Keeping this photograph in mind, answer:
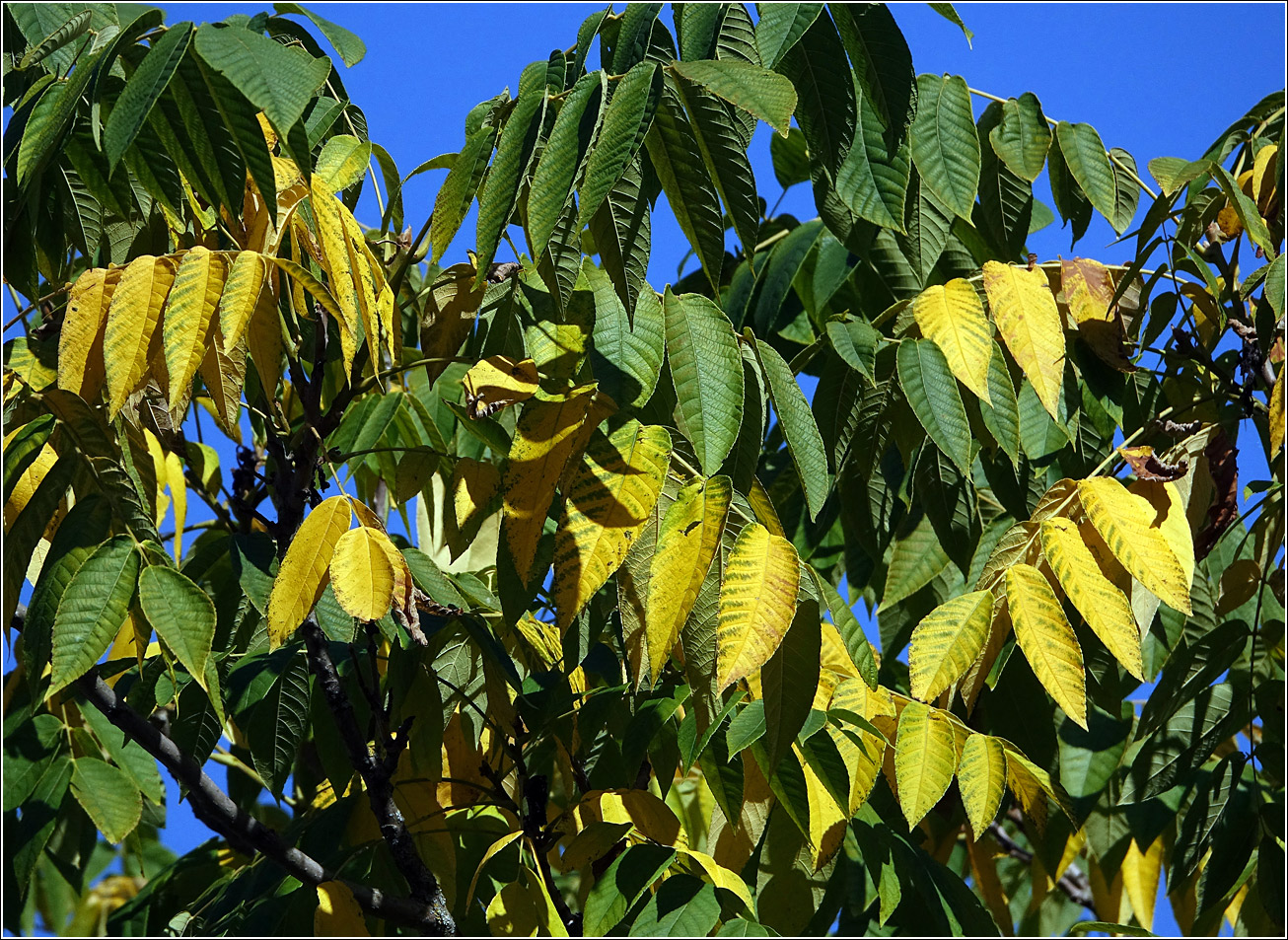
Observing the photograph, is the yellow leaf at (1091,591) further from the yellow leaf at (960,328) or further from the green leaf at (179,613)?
the green leaf at (179,613)

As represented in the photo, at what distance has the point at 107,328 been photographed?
1.29 m

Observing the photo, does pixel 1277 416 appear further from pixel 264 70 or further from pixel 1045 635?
pixel 264 70

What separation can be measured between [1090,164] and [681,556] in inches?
43.4

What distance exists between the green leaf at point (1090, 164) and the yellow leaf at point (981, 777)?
858 millimetres

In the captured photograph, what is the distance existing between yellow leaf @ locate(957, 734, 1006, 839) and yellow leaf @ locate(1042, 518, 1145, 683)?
0.18 m

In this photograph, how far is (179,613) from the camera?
1312mm

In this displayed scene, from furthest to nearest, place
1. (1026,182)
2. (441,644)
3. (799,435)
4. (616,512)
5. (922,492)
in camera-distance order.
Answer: (1026,182), (922,492), (441,644), (799,435), (616,512)

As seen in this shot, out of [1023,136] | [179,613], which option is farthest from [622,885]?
[1023,136]

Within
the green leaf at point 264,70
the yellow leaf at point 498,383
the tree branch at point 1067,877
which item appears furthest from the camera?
the tree branch at point 1067,877

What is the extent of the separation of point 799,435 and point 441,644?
0.58 m

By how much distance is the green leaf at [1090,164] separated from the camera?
186cm

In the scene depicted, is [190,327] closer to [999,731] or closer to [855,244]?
[855,244]

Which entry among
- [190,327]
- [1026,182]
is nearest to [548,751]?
[190,327]

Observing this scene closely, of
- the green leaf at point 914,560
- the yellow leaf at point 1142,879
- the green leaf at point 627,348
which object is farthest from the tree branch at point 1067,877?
the green leaf at point 627,348
